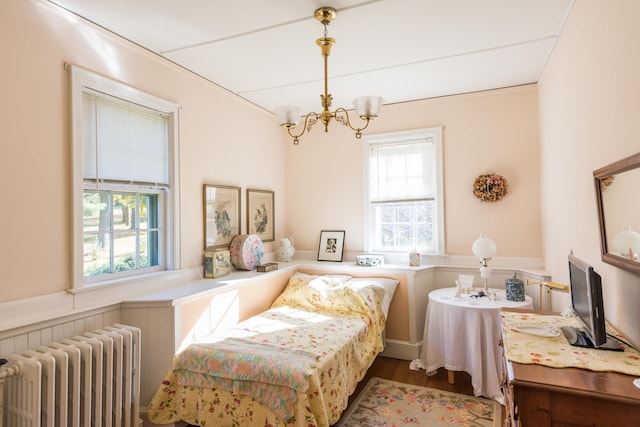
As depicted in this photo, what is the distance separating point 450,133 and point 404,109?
572 mm

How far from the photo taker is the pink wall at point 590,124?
1548mm

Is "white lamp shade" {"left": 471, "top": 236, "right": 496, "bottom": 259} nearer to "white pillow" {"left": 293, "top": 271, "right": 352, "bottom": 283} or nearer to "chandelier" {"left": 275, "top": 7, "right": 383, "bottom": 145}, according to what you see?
"white pillow" {"left": 293, "top": 271, "right": 352, "bottom": 283}

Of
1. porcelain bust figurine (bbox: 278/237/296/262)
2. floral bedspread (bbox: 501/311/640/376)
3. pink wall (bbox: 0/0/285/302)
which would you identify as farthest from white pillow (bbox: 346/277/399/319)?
pink wall (bbox: 0/0/285/302)

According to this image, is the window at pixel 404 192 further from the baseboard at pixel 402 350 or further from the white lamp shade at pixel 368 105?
the white lamp shade at pixel 368 105

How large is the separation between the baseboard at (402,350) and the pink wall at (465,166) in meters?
1.05

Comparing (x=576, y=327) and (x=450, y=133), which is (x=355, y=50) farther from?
(x=576, y=327)

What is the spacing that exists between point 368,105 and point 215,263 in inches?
73.8

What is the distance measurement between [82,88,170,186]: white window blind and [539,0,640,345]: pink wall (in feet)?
9.46

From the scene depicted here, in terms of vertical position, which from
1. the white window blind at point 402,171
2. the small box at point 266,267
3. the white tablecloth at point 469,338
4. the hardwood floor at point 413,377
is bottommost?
the hardwood floor at point 413,377

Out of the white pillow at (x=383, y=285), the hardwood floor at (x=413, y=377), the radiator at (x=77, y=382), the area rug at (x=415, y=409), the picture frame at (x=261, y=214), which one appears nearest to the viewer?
the radiator at (x=77, y=382)

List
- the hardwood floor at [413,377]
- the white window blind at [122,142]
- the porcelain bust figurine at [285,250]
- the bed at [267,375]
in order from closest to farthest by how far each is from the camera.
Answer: the bed at [267,375], the white window blind at [122,142], the hardwood floor at [413,377], the porcelain bust figurine at [285,250]

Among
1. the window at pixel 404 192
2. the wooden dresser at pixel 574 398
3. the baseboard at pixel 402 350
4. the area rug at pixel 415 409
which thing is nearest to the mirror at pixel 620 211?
the wooden dresser at pixel 574 398

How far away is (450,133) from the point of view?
3.84 meters

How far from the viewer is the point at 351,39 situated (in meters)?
2.59
